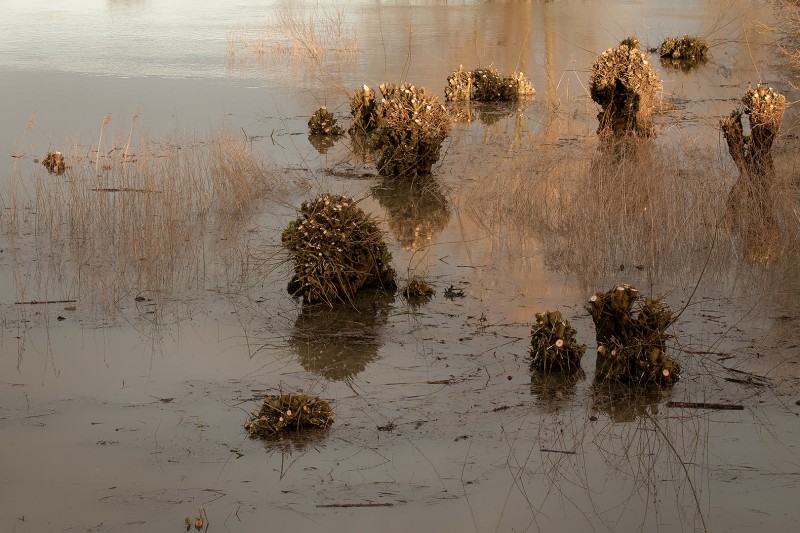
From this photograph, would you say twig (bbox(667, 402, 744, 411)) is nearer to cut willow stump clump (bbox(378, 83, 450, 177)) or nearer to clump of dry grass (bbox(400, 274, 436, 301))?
clump of dry grass (bbox(400, 274, 436, 301))

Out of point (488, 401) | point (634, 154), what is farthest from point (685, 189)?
point (488, 401)

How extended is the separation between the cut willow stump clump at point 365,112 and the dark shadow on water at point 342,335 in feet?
21.6

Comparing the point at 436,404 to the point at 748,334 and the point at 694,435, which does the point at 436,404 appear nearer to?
the point at 694,435

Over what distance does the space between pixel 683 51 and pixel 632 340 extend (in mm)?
15633

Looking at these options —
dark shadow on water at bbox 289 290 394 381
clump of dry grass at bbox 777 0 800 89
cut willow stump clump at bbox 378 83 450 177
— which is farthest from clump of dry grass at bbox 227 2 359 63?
dark shadow on water at bbox 289 290 394 381

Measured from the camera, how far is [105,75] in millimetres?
19484

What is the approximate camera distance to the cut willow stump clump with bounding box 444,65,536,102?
17391 mm

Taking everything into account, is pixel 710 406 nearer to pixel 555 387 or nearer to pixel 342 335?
pixel 555 387

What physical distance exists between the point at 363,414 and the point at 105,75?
47.2 feet

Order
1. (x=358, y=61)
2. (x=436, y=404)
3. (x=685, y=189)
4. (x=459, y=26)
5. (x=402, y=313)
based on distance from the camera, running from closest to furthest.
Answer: (x=436, y=404)
(x=402, y=313)
(x=685, y=189)
(x=358, y=61)
(x=459, y=26)

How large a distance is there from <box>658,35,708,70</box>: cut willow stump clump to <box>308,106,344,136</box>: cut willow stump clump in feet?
28.7

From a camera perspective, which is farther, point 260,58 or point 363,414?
point 260,58

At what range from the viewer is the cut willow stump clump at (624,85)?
1506 cm

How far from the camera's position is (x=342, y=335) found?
8.16 meters
